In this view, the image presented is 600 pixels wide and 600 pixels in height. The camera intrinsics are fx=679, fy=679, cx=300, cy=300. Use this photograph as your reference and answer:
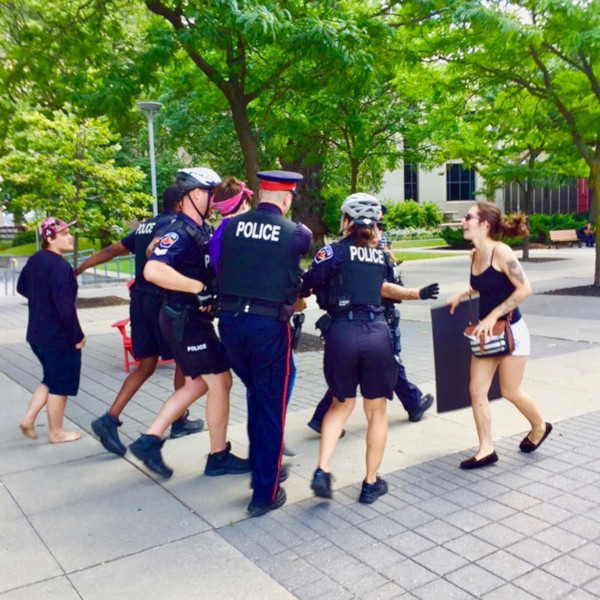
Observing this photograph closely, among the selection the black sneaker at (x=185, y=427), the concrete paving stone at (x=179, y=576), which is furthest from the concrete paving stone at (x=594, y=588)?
the black sneaker at (x=185, y=427)

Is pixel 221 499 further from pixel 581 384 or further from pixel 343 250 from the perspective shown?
pixel 581 384

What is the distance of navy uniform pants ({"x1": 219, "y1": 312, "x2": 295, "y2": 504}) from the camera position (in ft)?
12.9

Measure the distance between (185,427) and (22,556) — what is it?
2175 millimetres

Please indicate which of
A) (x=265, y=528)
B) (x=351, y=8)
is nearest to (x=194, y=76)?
(x=351, y=8)

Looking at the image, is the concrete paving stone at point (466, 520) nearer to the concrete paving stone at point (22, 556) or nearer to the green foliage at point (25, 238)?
the concrete paving stone at point (22, 556)

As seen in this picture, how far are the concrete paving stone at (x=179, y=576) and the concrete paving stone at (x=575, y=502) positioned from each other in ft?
6.09

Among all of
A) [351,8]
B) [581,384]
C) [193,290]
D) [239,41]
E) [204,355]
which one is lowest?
[581,384]

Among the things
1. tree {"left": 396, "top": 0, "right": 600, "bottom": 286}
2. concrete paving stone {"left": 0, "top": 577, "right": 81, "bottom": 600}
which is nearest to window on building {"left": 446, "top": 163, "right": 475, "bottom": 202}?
tree {"left": 396, "top": 0, "right": 600, "bottom": 286}

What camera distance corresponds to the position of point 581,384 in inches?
269

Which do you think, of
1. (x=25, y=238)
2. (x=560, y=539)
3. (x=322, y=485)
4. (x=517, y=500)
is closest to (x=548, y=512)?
(x=517, y=500)

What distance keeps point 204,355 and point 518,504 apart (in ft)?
7.03

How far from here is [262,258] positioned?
387cm

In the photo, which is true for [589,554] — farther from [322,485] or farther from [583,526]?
[322,485]

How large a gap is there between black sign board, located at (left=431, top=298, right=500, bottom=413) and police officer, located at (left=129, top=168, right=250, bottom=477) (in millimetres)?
1582
